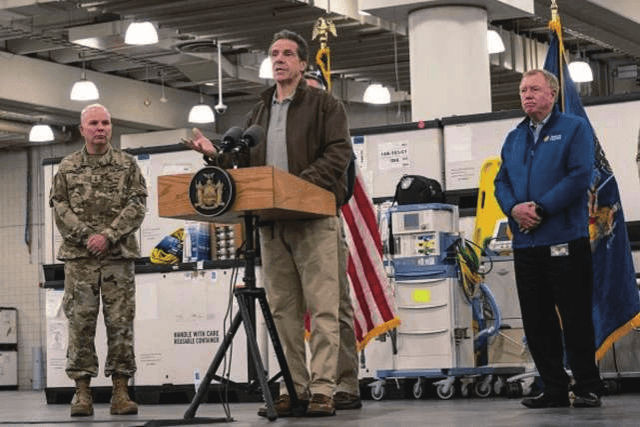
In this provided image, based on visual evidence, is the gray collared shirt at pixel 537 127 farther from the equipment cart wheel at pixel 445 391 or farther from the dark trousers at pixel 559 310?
the equipment cart wheel at pixel 445 391

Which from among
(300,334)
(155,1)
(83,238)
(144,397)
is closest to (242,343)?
(144,397)

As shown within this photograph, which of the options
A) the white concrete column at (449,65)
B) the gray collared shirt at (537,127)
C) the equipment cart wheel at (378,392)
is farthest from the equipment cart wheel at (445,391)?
the white concrete column at (449,65)

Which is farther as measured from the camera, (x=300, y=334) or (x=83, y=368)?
(x=83, y=368)

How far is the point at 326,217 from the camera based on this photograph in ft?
18.5

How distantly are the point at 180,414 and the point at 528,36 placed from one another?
12903 mm

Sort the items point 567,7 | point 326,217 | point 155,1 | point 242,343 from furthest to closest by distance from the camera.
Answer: point 567,7 < point 155,1 < point 242,343 < point 326,217

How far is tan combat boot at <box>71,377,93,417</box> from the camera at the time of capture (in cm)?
684

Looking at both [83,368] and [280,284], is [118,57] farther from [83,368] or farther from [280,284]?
[280,284]

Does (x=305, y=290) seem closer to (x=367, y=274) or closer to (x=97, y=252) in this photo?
(x=97, y=252)

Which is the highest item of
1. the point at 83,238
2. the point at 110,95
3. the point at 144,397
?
the point at 110,95

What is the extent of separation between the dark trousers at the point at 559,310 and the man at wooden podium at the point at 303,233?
92 cm

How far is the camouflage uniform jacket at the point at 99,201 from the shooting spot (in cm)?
696

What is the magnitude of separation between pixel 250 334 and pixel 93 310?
2035mm

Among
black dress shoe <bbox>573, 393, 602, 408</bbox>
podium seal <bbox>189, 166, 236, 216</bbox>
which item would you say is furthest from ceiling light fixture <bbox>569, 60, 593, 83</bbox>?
podium seal <bbox>189, 166, 236, 216</bbox>
